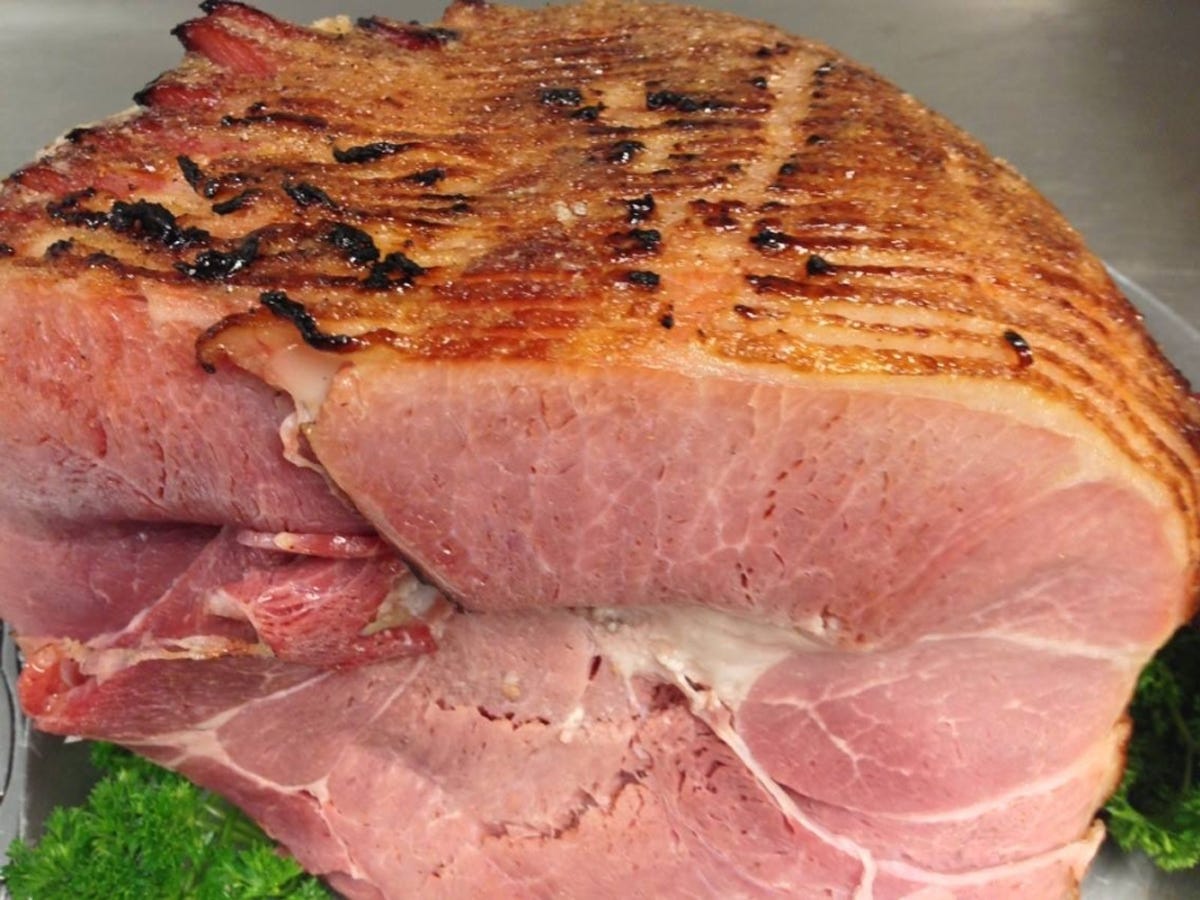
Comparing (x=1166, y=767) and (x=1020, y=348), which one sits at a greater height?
(x=1020, y=348)

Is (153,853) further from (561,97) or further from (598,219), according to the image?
(561,97)

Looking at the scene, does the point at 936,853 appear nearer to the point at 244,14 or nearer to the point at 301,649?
the point at 301,649

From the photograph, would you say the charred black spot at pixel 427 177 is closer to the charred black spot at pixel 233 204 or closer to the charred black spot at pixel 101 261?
the charred black spot at pixel 233 204

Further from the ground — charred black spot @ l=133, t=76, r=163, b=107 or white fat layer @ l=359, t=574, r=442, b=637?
charred black spot @ l=133, t=76, r=163, b=107

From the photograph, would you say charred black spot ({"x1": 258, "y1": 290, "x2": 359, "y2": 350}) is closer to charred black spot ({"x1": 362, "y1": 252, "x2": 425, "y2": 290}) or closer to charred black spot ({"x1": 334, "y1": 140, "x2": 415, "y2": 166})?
charred black spot ({"x1": 362, "y1": 252, "x2": 425, "y2": 290})

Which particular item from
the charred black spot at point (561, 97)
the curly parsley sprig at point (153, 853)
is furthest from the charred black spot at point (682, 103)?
the curly parsley sprig at point (153, 853)

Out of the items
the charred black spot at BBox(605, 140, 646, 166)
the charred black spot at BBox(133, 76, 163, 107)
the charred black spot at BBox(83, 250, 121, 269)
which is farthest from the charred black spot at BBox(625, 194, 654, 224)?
the charred black spot at BBox(133, 76, 163, 107)

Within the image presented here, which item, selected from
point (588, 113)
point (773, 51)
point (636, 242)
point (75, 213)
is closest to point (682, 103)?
point (588, 113)

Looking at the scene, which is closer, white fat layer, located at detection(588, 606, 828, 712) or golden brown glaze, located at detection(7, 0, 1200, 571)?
golden brown glaze, located at detection(7, 0, 1200, 571)
